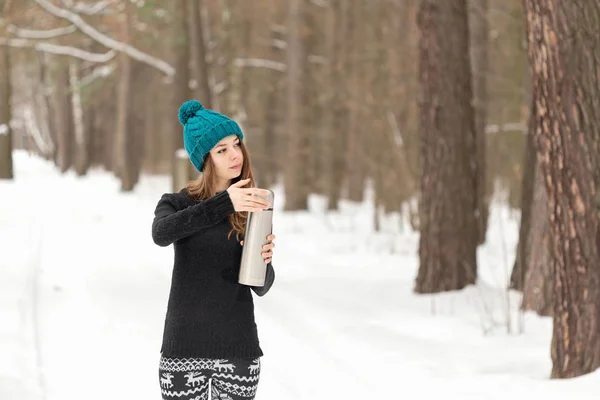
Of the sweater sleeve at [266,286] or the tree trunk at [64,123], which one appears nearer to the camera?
the sweater sleeve at [266,286]

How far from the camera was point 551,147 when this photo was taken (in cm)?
541

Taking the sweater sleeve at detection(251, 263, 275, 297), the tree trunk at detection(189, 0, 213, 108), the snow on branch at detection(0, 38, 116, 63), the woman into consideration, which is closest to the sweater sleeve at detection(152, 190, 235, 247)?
the woman

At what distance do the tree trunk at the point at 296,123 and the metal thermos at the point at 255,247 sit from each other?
16468 mm

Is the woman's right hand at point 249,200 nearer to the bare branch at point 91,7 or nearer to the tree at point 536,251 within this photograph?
the tree at point 536,251

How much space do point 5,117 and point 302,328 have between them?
1926cm

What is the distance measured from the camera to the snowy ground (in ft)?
19.7

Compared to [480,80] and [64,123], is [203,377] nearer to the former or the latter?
[480,80]

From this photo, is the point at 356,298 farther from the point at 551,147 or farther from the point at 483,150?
the point at 483,150

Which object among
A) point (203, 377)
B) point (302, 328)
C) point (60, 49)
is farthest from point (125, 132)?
point (203, 377)

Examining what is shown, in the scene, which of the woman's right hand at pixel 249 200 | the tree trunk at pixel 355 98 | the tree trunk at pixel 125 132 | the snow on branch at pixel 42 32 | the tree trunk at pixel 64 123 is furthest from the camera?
the tree trunk at pixel 64 123

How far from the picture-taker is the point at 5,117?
24875mm

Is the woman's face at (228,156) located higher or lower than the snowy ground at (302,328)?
higher

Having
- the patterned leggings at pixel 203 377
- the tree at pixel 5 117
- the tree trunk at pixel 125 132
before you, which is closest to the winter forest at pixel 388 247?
the tree trunk at pixel 125 132

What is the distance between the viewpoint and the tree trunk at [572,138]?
533 cm
